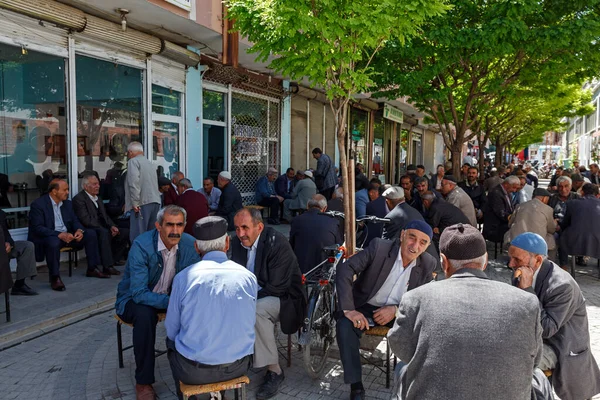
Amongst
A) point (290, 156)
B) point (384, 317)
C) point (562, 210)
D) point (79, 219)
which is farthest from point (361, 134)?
point (384, 317)

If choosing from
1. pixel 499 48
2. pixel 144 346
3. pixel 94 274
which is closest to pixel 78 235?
pixel 94 274

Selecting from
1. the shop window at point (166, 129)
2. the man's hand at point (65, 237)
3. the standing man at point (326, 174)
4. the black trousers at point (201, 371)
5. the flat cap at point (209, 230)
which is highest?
the shop window at point (166, 129)

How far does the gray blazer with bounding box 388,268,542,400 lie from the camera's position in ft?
6.52

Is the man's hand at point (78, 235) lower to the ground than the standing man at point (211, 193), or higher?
lower

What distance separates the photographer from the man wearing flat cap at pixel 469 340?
1989mm

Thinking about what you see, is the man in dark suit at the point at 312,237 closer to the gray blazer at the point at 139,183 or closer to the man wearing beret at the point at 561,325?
the man wearing beret at the point at 561,325

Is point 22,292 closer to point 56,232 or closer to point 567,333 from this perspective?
point 56,232

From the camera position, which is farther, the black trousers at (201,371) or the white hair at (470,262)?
the black trousers at (201,371)

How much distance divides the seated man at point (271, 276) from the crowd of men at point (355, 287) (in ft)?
0.04

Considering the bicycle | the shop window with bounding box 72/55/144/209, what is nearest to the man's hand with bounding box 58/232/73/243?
the shop window with bounding box 72/55/144/209

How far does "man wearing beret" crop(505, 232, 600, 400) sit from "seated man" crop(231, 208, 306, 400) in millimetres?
1776

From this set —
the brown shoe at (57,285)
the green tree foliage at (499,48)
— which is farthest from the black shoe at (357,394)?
the green tree foliage at (499,48)

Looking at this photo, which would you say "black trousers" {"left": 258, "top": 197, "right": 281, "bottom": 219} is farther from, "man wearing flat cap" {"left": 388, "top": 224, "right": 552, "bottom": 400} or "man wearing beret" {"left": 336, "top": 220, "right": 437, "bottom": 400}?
"man wearing flat cap" {"left": 388, "top": 224, "right": 552, "bottom": 400}

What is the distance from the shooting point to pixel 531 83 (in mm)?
12898
